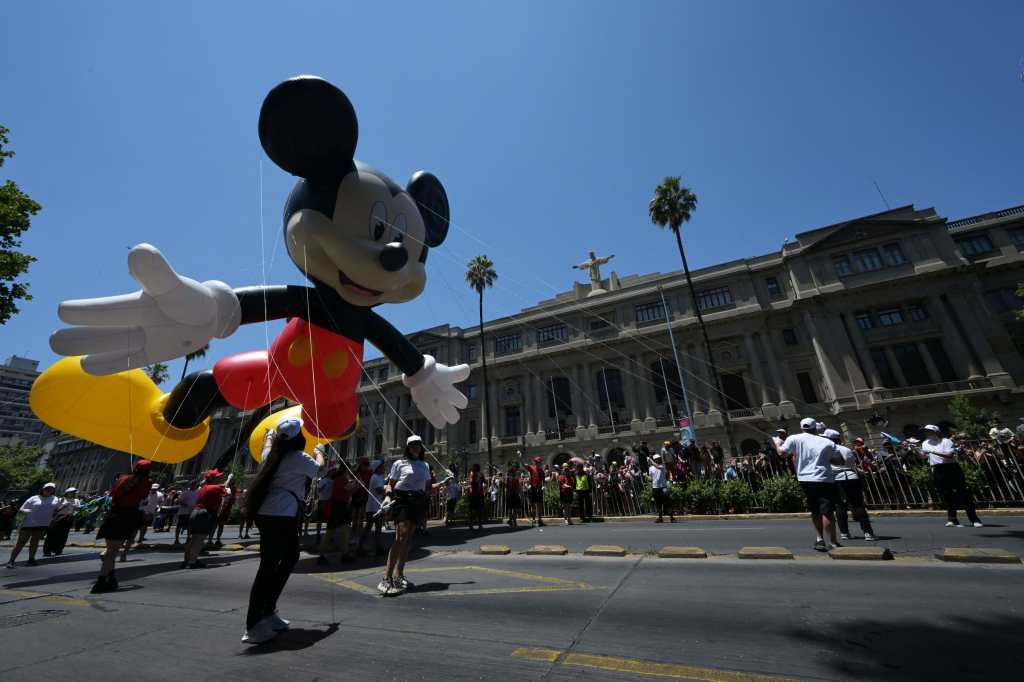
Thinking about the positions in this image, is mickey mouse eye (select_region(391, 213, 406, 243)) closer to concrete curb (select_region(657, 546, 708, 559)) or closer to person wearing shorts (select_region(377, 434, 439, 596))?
person wearing shorts (select_region(377, 434, 439, 596))

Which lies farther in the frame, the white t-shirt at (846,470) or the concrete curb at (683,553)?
the white t-shirt at (846,470)

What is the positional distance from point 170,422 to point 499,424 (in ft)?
106

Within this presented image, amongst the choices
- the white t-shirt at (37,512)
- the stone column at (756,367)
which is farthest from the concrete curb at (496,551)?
the stone column at (756,367)

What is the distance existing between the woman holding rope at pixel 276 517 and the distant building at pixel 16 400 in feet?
449

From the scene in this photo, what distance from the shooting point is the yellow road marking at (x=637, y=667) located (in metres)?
2.20

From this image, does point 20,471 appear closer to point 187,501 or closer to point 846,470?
point 187,501

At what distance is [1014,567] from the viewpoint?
415 centimetres

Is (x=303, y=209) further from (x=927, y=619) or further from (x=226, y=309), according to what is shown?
(x=927, y=619)

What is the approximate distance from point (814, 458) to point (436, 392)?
21.3 ft

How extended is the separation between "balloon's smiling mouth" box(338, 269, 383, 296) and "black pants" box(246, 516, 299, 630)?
14.0 ft

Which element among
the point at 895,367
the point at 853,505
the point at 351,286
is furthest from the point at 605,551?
the point at 895,367

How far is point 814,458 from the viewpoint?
5.82 meters

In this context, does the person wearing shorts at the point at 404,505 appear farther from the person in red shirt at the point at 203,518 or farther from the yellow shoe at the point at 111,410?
the yellow shoe at the point at 111,410

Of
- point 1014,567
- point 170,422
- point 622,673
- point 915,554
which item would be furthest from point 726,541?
point 170,422
